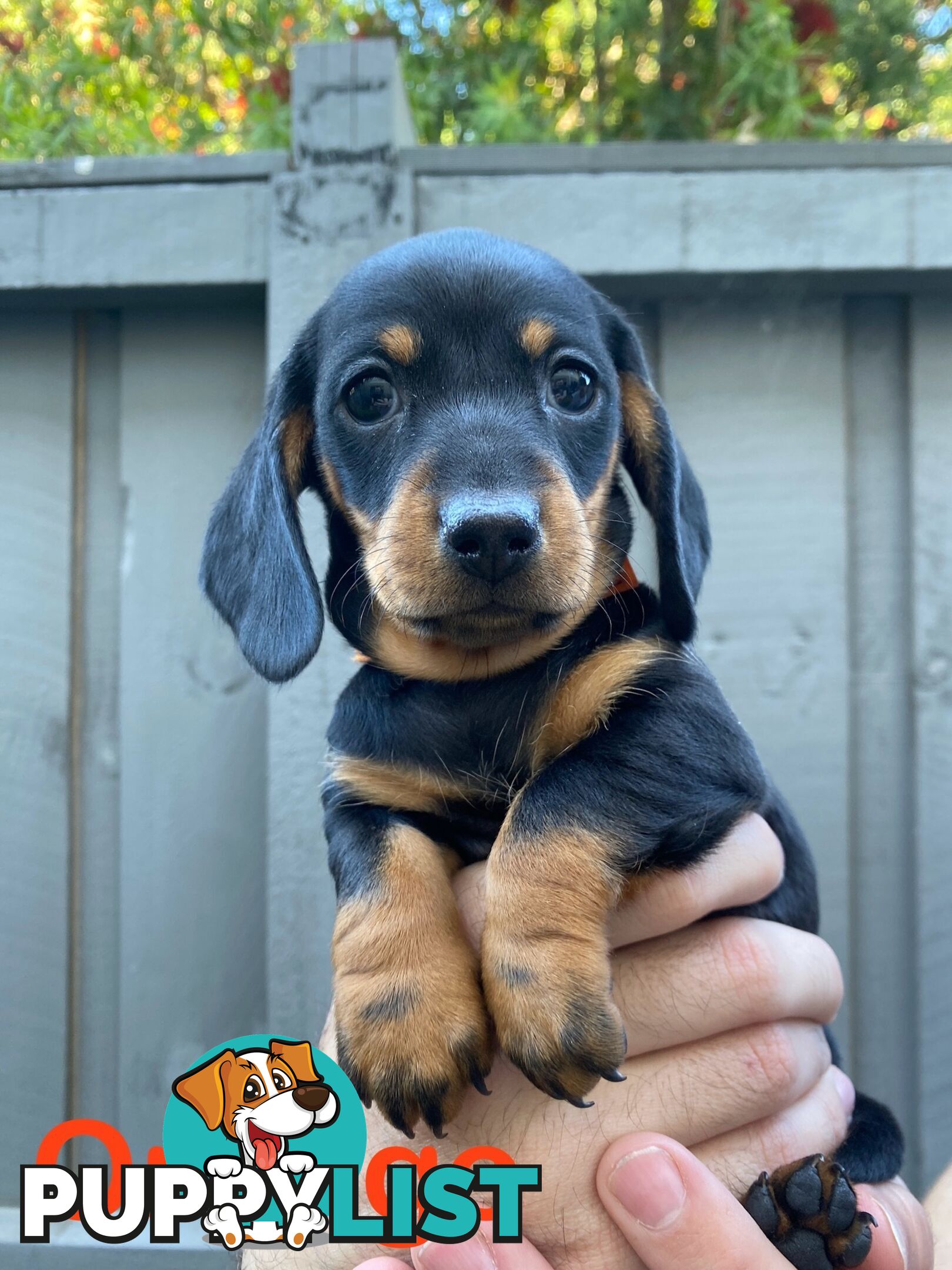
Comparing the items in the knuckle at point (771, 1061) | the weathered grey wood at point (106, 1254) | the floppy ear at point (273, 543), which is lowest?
the weathered grey wood at point (106, 1254)

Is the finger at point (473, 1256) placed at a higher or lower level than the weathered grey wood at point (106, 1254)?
higher

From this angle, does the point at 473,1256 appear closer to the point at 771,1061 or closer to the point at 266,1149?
the point at 266,1149

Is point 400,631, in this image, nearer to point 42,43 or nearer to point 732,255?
point 732,255

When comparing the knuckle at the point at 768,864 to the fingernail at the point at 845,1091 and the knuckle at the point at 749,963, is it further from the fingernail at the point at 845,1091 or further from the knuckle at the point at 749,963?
the fingernail at the point at 845,1091

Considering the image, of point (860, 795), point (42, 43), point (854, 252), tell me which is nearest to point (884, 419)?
point (854, 252)

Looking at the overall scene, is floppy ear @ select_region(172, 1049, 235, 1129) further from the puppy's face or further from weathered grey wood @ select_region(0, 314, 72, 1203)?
weathered grey wood @ select_region(0, 314, 72, 1203)

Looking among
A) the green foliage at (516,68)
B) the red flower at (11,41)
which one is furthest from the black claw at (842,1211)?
the red flower at (11,41)
